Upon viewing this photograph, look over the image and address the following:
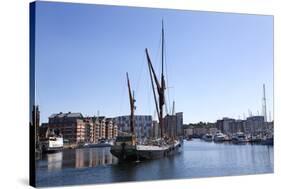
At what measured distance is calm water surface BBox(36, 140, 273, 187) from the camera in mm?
11484

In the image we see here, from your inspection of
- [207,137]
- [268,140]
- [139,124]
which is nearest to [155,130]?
[139,124]

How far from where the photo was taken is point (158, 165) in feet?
41.6

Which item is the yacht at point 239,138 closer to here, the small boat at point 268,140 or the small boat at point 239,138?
the small boat at point 239,138

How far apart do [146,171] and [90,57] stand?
2.30 m

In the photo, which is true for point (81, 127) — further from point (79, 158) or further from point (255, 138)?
point (255, 138)

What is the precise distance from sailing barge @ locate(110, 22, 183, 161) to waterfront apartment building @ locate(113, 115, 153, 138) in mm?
91

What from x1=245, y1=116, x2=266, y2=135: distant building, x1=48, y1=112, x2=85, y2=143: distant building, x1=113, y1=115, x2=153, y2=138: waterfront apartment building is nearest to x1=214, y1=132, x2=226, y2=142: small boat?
x1=245, y1=116, x2=266, y2=135: distant building

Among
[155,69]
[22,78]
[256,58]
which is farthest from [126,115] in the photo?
[256,58]

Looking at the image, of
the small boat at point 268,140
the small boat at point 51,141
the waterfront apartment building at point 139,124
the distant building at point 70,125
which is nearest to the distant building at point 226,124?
the small boat at point 268,140

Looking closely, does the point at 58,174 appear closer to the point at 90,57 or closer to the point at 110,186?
the point at 110,186

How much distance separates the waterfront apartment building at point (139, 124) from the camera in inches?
480

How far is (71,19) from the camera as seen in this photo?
11.7 metres

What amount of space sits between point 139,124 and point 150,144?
58 cm

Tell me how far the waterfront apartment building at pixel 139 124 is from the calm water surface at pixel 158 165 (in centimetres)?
50
